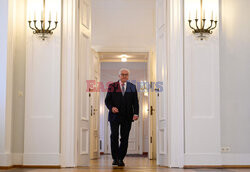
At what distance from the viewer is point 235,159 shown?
222 inches

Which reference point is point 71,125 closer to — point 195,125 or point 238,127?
point 195,125

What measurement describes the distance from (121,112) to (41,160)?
1.52 m

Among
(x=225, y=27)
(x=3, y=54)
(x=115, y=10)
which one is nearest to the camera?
(x=3, y=54)

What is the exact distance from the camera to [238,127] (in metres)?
5.71

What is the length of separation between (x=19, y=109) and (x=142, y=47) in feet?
14.0

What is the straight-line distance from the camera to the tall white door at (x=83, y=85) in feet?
19.2

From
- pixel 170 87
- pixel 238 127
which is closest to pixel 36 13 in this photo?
pixel 170 87

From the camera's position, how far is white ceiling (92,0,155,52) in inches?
363

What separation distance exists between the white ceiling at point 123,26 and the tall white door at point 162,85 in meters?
2.79

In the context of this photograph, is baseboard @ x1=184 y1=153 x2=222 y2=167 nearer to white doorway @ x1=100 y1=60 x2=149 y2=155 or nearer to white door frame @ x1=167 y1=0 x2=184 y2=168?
white door frame @ x1=167 y1=0 x2=184 y2=168

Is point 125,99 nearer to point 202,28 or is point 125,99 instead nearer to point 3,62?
point 202,28

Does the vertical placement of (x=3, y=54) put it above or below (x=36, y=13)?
below

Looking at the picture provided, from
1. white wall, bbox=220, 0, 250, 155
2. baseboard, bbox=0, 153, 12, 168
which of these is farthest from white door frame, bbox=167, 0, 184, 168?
baseboard, bbox=0, 153, 12, 168

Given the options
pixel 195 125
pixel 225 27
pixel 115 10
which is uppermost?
pixel 115 10
